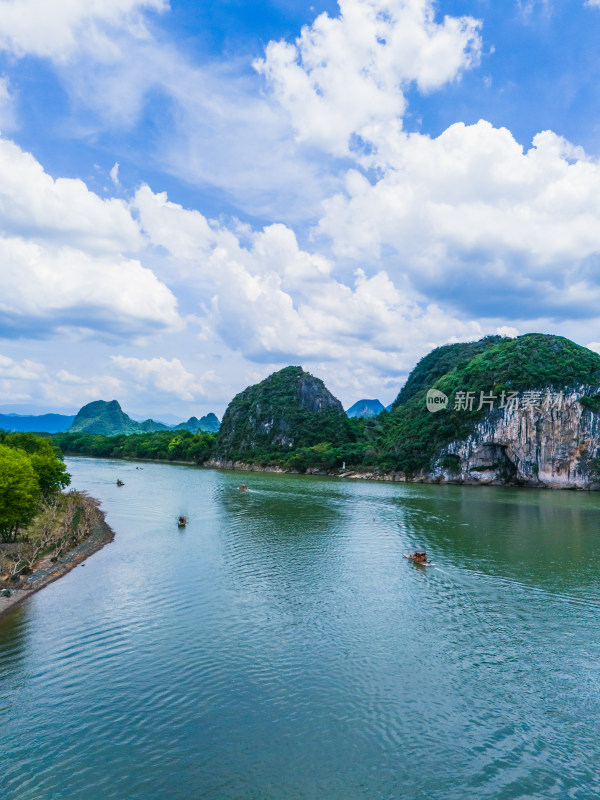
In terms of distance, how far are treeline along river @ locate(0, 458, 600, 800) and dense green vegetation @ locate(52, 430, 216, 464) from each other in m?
94.5

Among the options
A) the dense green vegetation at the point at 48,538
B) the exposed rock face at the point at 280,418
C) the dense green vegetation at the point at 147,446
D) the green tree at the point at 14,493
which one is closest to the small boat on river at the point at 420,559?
the dense green vegetation at the point at 48,538

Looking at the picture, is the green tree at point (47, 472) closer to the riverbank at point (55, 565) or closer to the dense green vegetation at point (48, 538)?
the dense green vegetation at point (48, 538)

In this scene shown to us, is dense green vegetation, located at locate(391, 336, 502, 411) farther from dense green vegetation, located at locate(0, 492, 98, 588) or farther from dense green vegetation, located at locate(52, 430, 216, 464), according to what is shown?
dense green vegetation, located at locate(0, 492, 98, 588)


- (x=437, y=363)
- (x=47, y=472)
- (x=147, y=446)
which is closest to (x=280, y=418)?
(x=147, y=446)

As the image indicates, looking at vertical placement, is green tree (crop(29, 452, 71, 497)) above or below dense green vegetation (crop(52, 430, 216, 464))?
below

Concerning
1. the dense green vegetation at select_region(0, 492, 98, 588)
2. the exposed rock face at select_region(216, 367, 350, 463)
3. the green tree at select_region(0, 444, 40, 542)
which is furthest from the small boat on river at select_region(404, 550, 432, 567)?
the exposed rock face at select_region(216, 367, 350, 463)

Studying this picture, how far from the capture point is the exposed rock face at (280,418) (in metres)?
116

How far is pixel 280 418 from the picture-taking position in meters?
120

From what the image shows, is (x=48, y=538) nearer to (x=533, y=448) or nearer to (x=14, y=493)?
(x=14, y=493)

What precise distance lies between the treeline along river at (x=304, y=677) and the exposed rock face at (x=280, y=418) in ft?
275

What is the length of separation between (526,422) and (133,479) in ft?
219

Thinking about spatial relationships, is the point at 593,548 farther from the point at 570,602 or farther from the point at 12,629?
the point at 12,629

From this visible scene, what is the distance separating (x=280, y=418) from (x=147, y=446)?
41342 mm

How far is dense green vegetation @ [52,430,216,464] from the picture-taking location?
12525 centimetres
